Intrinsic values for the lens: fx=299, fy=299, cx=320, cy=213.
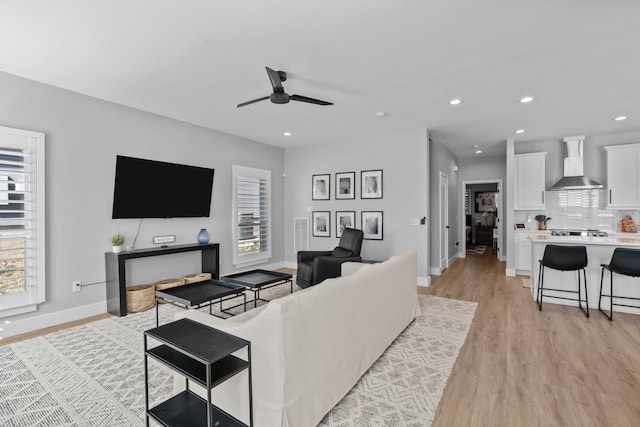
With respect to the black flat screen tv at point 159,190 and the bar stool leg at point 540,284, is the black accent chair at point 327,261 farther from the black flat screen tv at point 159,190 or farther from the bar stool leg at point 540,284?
the bar stool leg at point 540,284

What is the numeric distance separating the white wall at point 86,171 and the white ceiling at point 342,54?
23cm

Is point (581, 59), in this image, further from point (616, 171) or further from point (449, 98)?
point (616, 171)

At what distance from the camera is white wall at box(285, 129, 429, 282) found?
5.30 m

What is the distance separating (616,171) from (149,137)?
8.06 meters

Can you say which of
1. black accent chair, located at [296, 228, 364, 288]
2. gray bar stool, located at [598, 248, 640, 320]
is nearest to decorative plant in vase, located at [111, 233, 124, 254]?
black accent chair, located at [296, 228, 364, 288]

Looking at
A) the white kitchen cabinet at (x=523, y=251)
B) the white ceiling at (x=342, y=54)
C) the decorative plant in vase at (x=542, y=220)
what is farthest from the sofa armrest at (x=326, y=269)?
the decorative plant in vase at (x=542, y=220)

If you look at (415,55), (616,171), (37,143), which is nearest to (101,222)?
(37,143)

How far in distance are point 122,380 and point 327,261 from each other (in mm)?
2639

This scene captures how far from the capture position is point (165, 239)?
14.9ft

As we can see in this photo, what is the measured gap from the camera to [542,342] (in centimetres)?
303

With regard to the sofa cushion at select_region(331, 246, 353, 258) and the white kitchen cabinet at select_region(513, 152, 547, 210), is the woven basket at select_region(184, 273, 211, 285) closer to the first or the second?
the sofa cushion at select_region(331, 246, 353, 258)

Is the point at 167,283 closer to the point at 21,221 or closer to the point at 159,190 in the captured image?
the point at 159,190

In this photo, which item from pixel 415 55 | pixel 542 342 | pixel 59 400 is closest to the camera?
pixel 59 400

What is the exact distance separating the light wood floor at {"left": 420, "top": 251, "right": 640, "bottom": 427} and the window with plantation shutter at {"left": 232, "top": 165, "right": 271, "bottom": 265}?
4.03 metres
